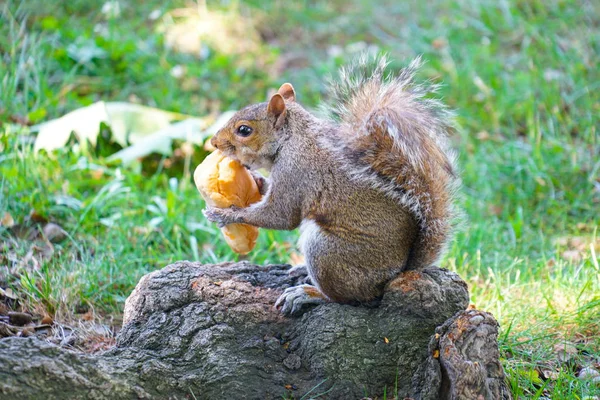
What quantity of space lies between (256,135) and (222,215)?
309 millimetres

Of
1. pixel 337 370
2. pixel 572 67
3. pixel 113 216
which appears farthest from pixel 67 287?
pixel 572 67

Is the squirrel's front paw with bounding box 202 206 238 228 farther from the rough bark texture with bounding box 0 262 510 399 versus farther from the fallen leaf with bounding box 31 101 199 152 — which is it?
the fallen leaf with bounding box 31 101 199 152

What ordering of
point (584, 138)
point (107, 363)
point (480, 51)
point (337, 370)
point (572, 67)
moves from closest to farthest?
point (107, 363) → point (337, 370) → point (584, 138) → point (572, 67) → point (480, 51)

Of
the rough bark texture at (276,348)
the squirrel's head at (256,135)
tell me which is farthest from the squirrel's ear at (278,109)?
the rough bark texture at (276,348)

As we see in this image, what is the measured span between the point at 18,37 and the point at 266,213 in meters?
2.80

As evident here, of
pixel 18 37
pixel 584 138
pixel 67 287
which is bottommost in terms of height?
pixel 67 287

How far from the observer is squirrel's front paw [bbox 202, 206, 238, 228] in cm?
257

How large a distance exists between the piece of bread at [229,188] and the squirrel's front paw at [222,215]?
0.7 inches

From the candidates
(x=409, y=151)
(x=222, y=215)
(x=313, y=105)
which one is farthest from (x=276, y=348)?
(x=313, y=105)

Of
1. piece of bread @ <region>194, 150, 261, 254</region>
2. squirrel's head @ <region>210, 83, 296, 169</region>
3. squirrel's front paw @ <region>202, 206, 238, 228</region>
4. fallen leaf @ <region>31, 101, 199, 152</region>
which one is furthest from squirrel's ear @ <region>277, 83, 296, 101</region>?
fallen leaf @ <region>31, 101, 199, 152</region>

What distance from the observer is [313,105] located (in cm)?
525

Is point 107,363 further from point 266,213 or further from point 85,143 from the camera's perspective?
point 85,143

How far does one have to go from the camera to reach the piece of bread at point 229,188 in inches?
101

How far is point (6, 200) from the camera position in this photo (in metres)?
3.35
